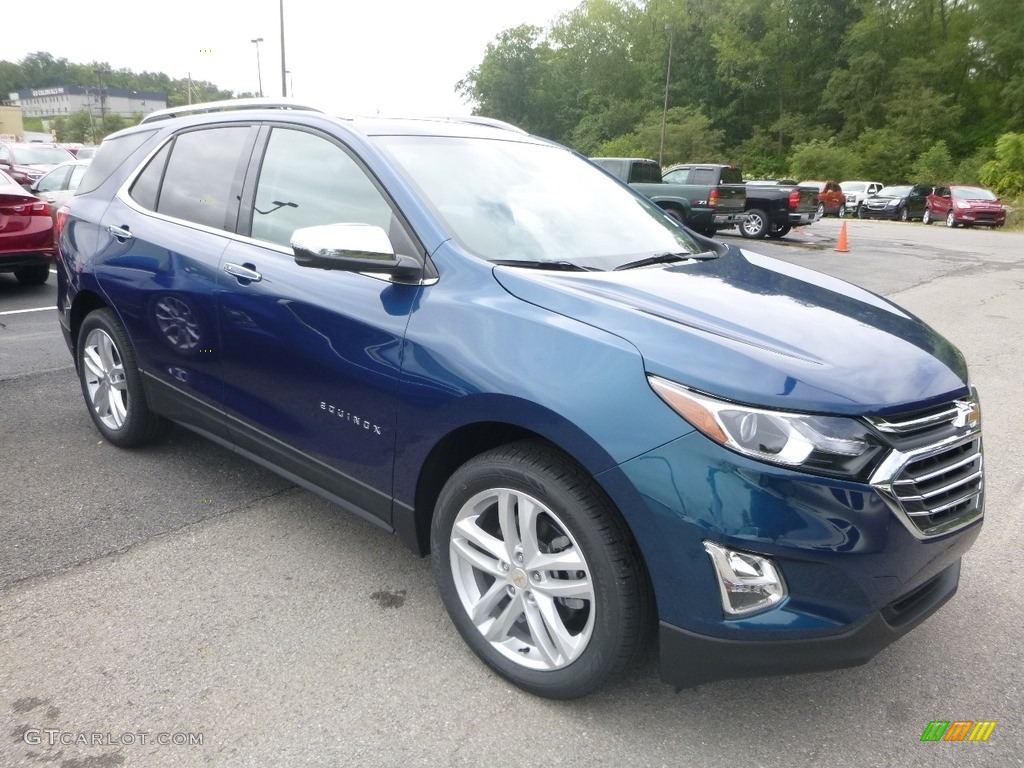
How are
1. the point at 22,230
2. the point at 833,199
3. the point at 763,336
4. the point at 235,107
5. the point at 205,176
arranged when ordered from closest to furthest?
the point at 763,336 < the point at 205,176 < the point at 235,107 < the point at 22,230 < the point at 833,199

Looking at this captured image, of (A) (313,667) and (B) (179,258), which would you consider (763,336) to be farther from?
(B) (179,258)

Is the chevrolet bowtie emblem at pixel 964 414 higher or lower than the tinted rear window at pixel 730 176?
lower

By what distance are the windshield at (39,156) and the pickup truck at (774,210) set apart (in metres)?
16.2

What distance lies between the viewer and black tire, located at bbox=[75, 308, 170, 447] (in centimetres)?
402

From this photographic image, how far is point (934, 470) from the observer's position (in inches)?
83.7

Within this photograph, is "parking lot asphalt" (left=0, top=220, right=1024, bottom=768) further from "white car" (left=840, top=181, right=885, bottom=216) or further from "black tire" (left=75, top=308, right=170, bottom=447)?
"white car" (left=840, top=181, right=885, bottom=216)

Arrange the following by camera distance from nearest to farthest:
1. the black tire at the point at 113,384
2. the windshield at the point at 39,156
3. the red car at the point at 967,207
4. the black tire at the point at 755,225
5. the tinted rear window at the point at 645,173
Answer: the black tire at the point at 113,384 < the tinted rear window at the point at 645,173 < the black tire at the point at 755,225 < the windshield at the point at 39,156 < the red car at the point at 967,207

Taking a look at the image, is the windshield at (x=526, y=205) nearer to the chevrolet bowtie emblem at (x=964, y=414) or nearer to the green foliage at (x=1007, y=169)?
the chevrolet bowtie emblem at (x=964, y=414)

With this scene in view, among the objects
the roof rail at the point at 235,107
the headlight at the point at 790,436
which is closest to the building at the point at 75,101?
the roof rail at the point at 235,107

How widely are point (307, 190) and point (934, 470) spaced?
2.38 meters

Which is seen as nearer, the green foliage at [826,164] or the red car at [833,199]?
the red car at [833,199]

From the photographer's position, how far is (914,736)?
7.54ft
